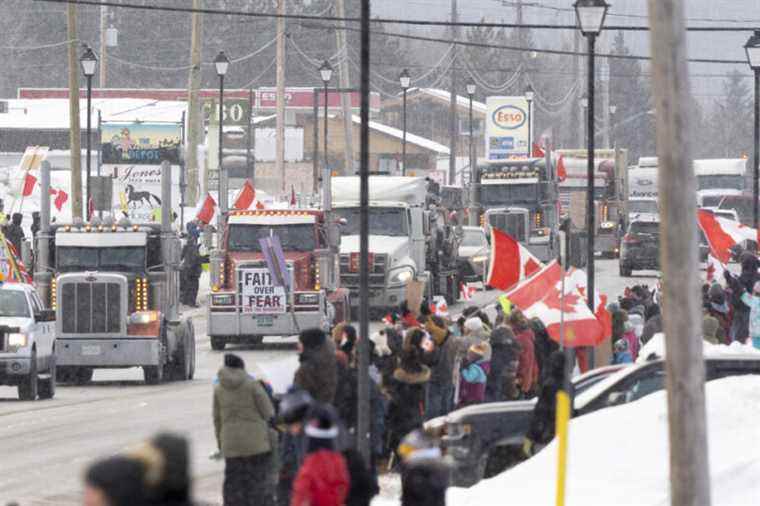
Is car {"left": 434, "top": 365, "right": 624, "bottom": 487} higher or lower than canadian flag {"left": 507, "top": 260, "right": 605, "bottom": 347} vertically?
lower

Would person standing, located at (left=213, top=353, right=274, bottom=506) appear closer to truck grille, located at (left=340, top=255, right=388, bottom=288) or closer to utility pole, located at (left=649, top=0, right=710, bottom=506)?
utility pole, located at (left=649, top=0, right=710, bottom=506)

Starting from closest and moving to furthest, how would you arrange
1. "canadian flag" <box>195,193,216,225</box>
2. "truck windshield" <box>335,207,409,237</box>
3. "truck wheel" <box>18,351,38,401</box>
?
"truck wheel" <box>18,351,38,401</box> → "truck windshield" <box>335,207,409,237</box> → "canadian flag" <box>195,193,216,225</box>

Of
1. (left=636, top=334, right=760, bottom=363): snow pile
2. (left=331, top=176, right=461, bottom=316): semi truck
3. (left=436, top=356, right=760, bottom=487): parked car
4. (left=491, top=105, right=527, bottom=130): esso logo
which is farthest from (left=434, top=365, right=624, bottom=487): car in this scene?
(left=491, top=105, right=527, bottom=130): esso logo

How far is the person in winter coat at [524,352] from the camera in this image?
65.5 ft

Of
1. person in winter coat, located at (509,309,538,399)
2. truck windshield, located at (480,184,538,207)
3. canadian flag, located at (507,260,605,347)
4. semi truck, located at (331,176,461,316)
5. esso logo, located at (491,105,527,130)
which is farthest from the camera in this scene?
esso logo, located at (491,105,527,130)

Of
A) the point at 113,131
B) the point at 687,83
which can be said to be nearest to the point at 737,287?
the point at 687,83

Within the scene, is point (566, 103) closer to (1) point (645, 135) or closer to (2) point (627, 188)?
(1) point (645, 135)

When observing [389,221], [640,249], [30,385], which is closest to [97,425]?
[30,385]

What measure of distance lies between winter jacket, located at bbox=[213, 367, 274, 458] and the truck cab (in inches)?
743

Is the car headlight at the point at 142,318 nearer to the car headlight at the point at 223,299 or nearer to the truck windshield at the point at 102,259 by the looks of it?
the truck windshield at the point at 102,259

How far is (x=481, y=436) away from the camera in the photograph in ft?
51.7

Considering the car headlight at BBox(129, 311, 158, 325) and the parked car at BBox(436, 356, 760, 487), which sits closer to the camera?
the parked car at BBox(436, 356, 760, 487)

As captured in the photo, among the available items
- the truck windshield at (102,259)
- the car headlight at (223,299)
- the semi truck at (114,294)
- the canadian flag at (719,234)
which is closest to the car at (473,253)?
the car headlight at (223,299)

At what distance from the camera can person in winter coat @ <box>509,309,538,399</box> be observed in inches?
786
